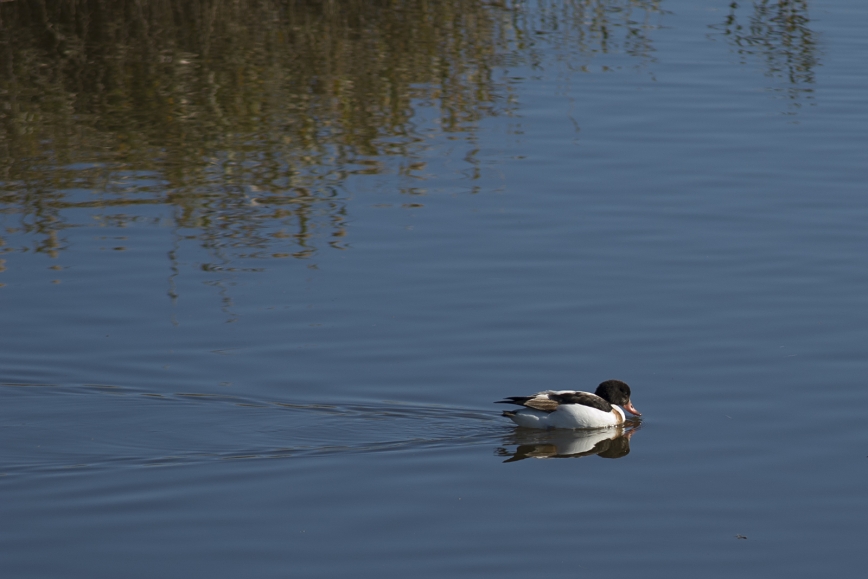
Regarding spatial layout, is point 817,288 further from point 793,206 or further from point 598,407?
point 598,407

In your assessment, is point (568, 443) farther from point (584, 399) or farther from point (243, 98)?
point (243, 98)

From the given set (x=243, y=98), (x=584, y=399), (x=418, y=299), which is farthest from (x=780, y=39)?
(x=584, y=399)

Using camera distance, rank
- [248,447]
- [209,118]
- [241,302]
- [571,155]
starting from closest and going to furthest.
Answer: [248,447], [241,302], [571,155], [209,118]

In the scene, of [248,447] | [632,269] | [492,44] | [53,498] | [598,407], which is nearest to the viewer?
[53,498]

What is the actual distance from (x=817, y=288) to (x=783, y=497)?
3.49 meters

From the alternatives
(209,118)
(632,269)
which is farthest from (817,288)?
(209,118)

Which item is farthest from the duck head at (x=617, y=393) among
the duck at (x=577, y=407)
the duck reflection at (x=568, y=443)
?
the duck reflection at (x=568, y=443)

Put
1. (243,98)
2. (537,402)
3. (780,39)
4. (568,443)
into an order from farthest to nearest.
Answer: (780,39), (243,98), (568,443), (537,402)

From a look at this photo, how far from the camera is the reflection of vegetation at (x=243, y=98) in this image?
13008 mm

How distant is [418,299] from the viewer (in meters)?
10.8

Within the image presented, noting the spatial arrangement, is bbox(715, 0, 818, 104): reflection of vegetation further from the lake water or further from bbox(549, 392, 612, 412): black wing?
bbox(549, 392, 612, 412): black wing

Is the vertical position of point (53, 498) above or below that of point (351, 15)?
below

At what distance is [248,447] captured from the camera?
28.0ft

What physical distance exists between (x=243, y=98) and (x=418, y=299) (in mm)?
6354
